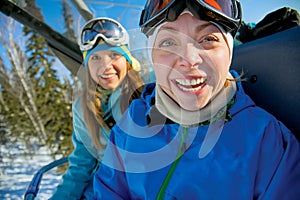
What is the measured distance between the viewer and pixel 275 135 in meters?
0.74

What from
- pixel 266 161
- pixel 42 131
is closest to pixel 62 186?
pixel 266 161

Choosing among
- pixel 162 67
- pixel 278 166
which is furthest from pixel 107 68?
pixel 278 166

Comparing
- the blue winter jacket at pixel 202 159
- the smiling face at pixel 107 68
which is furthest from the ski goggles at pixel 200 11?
the smiling face at pixel 107 68

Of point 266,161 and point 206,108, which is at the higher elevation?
point 206,108

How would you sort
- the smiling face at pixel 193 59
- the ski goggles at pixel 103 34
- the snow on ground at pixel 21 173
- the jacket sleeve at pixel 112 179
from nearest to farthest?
the smiling face at pixel 193 59, the jacket sleeve at pixel 112 179, the ski goggles at pixel 103 34, the snow on ground at pixel 21 173

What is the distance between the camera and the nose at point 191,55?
762mm

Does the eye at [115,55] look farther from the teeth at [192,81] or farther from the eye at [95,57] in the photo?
the teeth at [192,81]

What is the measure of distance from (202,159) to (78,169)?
1155 mm

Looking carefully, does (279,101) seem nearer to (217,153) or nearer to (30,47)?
(217,153)

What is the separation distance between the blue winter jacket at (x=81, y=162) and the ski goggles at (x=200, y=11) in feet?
2.59

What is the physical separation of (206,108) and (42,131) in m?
10.1

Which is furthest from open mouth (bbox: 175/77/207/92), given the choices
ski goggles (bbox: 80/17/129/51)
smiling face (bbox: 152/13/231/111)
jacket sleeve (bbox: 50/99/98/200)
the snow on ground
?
the snow on ground

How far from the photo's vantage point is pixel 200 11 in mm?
780

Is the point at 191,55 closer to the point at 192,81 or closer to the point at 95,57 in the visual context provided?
the point at 192,81
